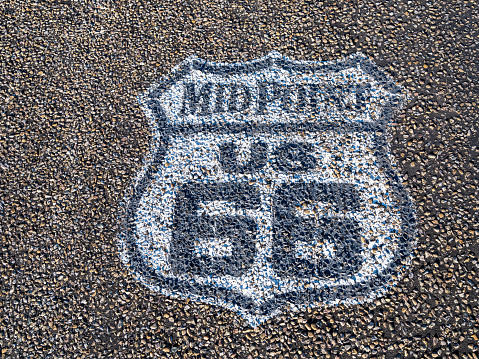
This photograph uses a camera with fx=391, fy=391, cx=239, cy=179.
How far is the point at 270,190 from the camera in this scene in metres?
4.67

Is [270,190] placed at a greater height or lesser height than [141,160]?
greater

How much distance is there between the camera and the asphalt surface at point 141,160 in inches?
Answer: 156

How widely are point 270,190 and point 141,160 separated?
1.72 m

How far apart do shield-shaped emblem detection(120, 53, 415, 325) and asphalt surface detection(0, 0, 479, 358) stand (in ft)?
0.59

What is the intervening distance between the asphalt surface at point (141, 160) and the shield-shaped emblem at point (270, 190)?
18cm

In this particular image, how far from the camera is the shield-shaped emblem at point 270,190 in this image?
13.8 feet

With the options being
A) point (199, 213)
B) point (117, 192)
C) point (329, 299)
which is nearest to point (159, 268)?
point (199, 213)

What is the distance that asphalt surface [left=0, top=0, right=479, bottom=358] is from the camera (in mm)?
3959

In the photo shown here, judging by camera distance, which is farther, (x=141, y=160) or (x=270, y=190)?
(x=141, y=160)

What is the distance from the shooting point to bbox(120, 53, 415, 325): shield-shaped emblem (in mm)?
4215

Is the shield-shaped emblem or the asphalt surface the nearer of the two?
the asphalt surface

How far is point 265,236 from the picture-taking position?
4422 millimetres

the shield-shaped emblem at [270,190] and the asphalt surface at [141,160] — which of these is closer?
the asphalt surface at [141,160]

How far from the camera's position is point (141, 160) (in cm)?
504
